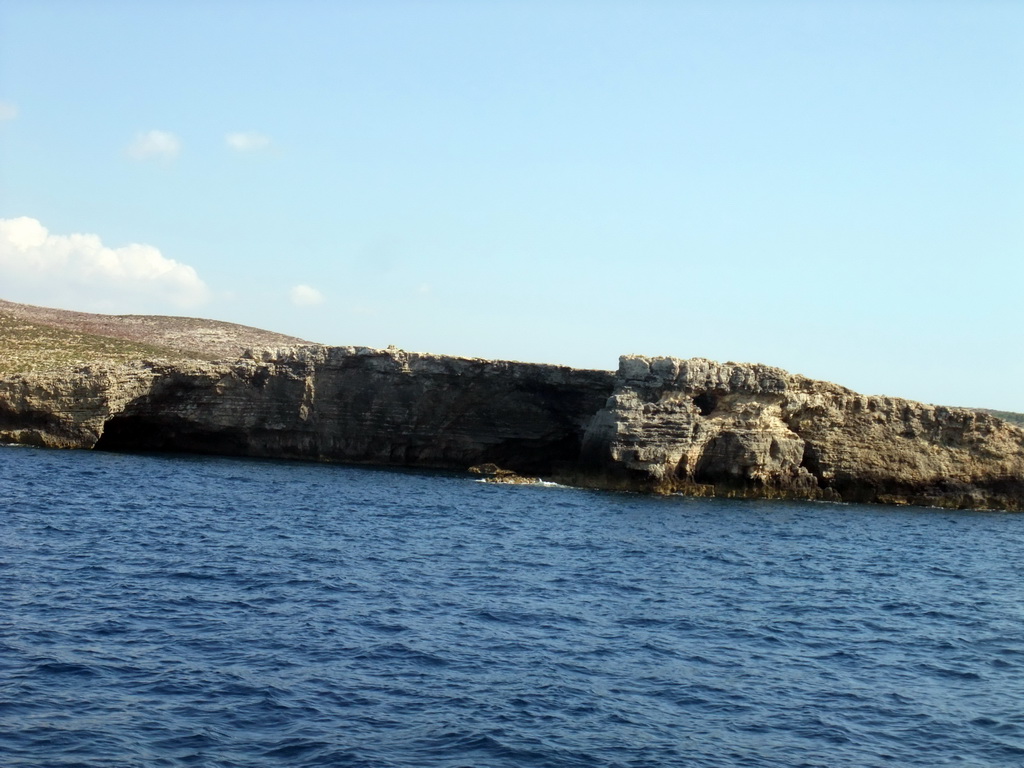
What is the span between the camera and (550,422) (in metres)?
56.4

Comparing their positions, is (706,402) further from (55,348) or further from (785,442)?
(55,348)

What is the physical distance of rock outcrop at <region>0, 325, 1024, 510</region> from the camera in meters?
48.3

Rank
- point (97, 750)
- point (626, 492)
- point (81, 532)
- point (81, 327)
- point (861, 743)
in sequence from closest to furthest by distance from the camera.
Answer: point (97, 750), point (861, 743), point (81, 532), point (626, 492), point (81, 327)

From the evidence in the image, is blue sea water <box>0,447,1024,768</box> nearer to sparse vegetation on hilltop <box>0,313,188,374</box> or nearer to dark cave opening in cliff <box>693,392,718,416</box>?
dark cave opening in cliff <box>693,392,718,416</box>

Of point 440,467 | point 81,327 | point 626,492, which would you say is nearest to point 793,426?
point 626,492

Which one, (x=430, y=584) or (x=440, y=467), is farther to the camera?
(x=440, y=467)

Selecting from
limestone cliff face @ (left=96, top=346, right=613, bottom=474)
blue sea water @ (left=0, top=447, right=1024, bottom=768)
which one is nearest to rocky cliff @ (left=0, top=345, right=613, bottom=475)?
limestone cliff face @ (left=96, top=346, right=613, bottom=474)

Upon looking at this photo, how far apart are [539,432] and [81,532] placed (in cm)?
3169

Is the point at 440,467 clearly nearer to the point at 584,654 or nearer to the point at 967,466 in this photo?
the point at 967,466

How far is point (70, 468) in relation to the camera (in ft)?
140

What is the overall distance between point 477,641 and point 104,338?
7444cm

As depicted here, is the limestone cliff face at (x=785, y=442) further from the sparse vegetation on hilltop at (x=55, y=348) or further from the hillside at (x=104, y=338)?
the sparse vegetation on hilltop at (x=55, y=348)

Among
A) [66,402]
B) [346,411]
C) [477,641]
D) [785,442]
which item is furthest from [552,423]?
[477,641]

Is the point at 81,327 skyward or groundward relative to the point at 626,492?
skyward
